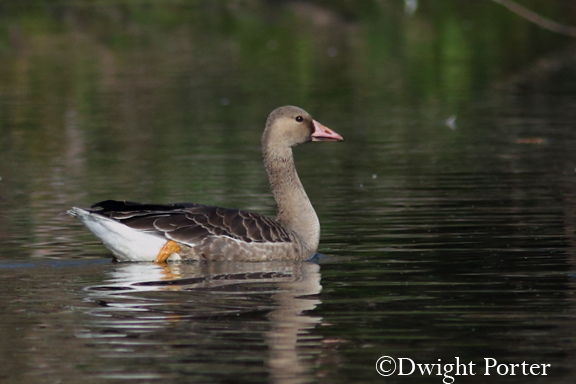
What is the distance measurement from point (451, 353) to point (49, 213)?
349 inches

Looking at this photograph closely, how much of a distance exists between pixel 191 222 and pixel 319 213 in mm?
3515

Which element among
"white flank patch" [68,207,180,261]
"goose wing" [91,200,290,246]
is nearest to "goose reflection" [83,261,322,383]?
"white flank patch" [68,207,180,261]

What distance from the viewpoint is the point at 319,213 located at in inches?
627

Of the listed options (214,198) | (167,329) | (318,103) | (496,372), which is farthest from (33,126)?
(496,372)

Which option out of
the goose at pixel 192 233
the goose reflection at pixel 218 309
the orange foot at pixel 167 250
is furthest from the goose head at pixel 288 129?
the orange foot at pixel 167 250

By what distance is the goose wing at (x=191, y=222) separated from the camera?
494 inches

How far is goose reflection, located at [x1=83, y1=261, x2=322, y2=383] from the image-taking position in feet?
29.2
